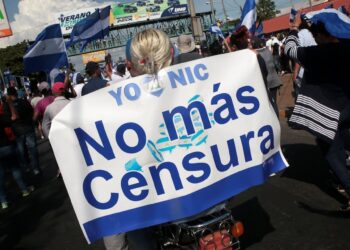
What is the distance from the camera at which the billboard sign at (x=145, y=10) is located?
64688mm

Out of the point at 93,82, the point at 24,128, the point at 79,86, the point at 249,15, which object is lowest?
the point at 24,128

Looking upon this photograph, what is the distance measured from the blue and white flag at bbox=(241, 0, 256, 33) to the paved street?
76.4 inches

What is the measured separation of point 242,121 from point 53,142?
1129 mm

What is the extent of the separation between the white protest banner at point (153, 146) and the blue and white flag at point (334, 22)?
164 centimetres

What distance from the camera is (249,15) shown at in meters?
6.79

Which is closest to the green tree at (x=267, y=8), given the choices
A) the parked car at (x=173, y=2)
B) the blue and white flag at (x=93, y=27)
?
the parked car at (x=173, y=2)

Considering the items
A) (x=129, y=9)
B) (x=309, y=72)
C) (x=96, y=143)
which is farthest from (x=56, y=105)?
(x=129, y=9)

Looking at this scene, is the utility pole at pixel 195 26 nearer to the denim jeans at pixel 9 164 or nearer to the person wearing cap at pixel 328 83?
the denim jeans at pixel 9 164

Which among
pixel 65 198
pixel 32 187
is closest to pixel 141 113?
pixel 65 198

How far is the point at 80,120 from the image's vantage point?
2.40 meters

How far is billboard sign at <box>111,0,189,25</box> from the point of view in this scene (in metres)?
64.7

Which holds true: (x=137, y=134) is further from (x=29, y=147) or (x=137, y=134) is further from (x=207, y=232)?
(x=29, y=147)

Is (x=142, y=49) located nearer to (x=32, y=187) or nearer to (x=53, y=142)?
(x=53, y=142)

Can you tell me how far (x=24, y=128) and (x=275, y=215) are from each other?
19.1ft
